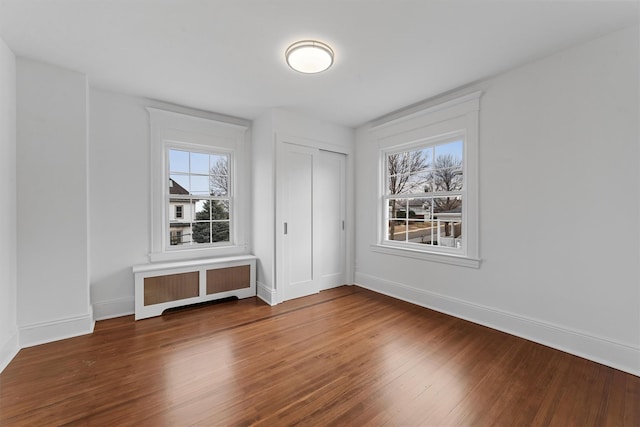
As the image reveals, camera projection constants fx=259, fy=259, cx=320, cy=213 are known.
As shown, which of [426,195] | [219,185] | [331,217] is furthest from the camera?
[331,217]

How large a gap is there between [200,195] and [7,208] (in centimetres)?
179

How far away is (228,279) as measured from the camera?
11.7 feet

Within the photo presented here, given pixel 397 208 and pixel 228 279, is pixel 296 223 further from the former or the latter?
pixel 397 208

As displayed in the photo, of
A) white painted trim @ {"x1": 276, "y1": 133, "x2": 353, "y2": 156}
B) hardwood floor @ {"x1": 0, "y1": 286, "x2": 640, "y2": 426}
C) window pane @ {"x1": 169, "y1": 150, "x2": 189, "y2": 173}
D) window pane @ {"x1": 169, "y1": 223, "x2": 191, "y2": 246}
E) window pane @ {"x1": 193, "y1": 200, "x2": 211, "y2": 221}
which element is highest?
white painted trim @ {"x1": 276, "y1": 133, "x2": 353, "y2": 156}

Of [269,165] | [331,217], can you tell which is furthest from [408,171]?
[269,165]

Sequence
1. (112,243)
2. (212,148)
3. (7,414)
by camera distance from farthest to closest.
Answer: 1. (212,148)
2. (112,243)
3. (7,414)

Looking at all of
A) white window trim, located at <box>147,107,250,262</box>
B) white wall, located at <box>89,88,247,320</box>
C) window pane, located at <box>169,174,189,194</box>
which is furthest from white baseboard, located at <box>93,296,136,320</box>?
window pane, located at <box>169,174,189,194</box>

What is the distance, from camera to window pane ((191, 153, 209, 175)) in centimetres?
367

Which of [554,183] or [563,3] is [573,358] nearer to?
[554,183]

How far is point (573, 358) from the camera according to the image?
219 centimetres

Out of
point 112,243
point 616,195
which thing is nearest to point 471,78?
point 616,195

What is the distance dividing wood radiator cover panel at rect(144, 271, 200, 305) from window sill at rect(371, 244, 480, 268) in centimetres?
260

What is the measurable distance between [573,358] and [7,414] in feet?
13.4

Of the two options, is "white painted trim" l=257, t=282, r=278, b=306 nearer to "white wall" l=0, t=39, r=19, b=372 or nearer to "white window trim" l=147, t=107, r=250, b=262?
"white window trim" l=147, t=107, r=250, b=262
